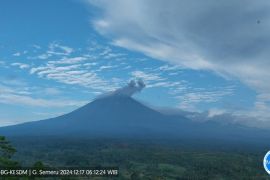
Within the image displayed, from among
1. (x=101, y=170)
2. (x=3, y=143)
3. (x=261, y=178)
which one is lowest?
(x=261, y=178)

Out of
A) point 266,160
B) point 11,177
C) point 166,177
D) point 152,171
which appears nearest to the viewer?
point 266,160

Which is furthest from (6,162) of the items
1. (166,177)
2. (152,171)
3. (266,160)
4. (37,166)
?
(152,171)

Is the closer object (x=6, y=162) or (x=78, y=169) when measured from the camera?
(x=6, y=162)

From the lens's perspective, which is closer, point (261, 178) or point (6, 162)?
point (6, 162)

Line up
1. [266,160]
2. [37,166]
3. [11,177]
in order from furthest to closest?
[37,166]
[11,177]
[266,160]

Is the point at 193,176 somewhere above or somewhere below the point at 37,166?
below

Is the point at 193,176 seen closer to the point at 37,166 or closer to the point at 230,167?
the point at 230,167

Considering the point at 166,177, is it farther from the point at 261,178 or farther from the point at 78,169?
the point at 78,169

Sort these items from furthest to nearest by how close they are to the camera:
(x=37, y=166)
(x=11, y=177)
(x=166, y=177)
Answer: (x=166, y=177), (x=37, y=166), (x=11, y=177)

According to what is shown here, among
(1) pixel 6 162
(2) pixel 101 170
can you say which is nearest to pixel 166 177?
(2) pixel 101 170
